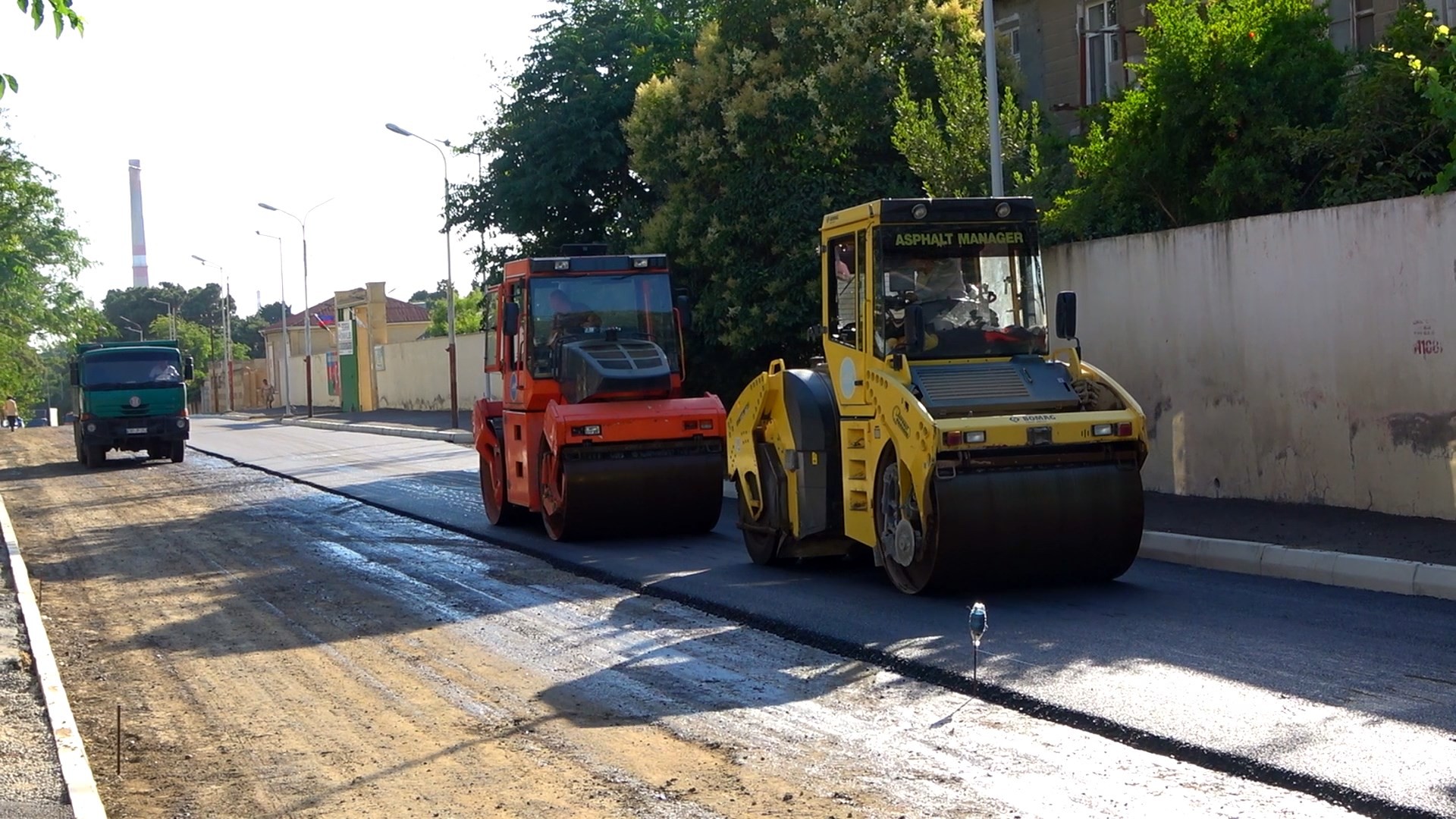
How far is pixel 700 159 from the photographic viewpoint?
922 inches

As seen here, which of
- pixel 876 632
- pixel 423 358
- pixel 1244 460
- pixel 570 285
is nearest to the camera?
pixel 876 632

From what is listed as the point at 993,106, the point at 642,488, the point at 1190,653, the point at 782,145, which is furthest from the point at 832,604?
the point at 782,145

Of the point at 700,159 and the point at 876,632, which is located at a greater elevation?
the point at 700,159

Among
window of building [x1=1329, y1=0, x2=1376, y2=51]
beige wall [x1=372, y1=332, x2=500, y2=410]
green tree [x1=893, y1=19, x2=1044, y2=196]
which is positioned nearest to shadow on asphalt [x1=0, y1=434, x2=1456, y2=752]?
green tree [x1=893, y1=19, x2=1044, y2=196]

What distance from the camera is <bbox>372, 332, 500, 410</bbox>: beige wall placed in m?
50.6

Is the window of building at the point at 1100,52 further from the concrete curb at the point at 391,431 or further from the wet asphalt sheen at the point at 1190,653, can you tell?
the wet asphalt sheen at the point at 1190,653

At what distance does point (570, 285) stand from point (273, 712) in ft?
26.8

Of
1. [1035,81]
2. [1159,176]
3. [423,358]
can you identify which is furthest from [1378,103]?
[423,358]

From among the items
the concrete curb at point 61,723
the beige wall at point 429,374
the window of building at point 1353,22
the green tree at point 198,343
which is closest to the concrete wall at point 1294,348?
the window of building at point 1353,22

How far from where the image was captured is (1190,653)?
840cm

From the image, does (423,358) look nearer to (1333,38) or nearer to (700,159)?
(700,159)

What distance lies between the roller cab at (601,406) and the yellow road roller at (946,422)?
7.32 ft

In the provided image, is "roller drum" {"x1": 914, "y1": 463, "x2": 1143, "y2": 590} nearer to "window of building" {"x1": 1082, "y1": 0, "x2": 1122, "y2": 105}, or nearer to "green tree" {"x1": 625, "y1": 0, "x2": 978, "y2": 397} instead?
"green tree" {"x1": 625, "y1": 0, "x2": 978, "y2": 397}

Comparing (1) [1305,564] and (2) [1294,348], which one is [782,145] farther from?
(1) [1305,564]
